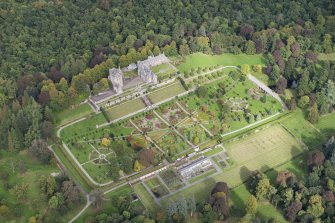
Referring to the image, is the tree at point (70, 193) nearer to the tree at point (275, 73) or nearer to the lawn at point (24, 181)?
the lawn at point (24, 181)

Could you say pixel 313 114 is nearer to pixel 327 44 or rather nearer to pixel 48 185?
pixel 327 44

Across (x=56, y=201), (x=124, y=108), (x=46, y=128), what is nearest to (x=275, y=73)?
(x=124, y=108)

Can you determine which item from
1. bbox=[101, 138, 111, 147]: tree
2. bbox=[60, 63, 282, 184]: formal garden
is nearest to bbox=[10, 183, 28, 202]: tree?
bbox=[60, 63, 282, 184]: formal garden

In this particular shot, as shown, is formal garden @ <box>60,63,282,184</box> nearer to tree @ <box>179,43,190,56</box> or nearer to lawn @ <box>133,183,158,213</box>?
lawn @ <box>133,183,158,213</box>

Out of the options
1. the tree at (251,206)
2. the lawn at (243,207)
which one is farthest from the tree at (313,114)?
the tree at (251,206)

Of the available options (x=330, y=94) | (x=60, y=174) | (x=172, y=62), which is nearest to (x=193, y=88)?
(x=172, y=62)

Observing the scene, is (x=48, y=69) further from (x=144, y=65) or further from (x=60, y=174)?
(x=60, y=174)
